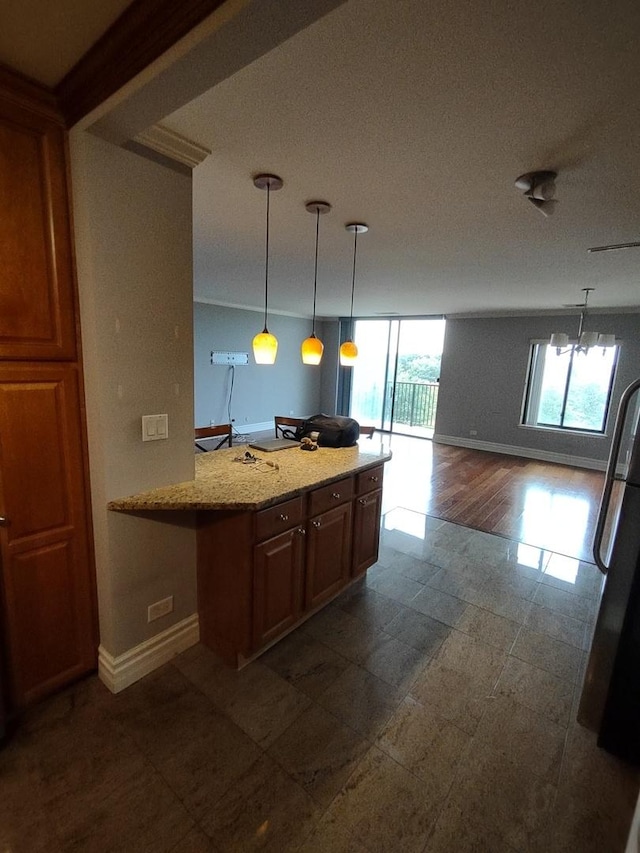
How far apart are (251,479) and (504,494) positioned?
12.4 feet

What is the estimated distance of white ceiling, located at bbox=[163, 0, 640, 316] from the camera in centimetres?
108

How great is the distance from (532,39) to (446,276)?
311cm

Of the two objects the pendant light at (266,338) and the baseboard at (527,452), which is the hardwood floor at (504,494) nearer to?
the baseboard at (527,452)

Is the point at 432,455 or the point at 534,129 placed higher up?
the point at 534,129

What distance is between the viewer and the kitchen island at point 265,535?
1812 mm

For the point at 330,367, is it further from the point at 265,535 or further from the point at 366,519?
the point at 265,535

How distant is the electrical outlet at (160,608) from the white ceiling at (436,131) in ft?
6.98

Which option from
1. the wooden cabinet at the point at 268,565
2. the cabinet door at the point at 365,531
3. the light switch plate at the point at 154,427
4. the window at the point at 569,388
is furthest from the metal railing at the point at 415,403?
the light switch plate at the point at 154,427

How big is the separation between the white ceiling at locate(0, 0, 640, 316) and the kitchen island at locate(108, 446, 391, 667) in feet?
5.02

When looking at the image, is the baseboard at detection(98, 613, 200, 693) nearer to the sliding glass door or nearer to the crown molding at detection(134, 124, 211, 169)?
the crown molding at detection(134, 124, 211, 169)

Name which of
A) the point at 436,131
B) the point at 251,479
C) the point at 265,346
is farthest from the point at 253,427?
the point at 436,131

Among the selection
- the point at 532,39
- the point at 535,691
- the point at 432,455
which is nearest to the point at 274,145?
the point at 532,39

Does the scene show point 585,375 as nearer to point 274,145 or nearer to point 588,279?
point 588,279

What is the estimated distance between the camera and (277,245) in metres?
3.21
